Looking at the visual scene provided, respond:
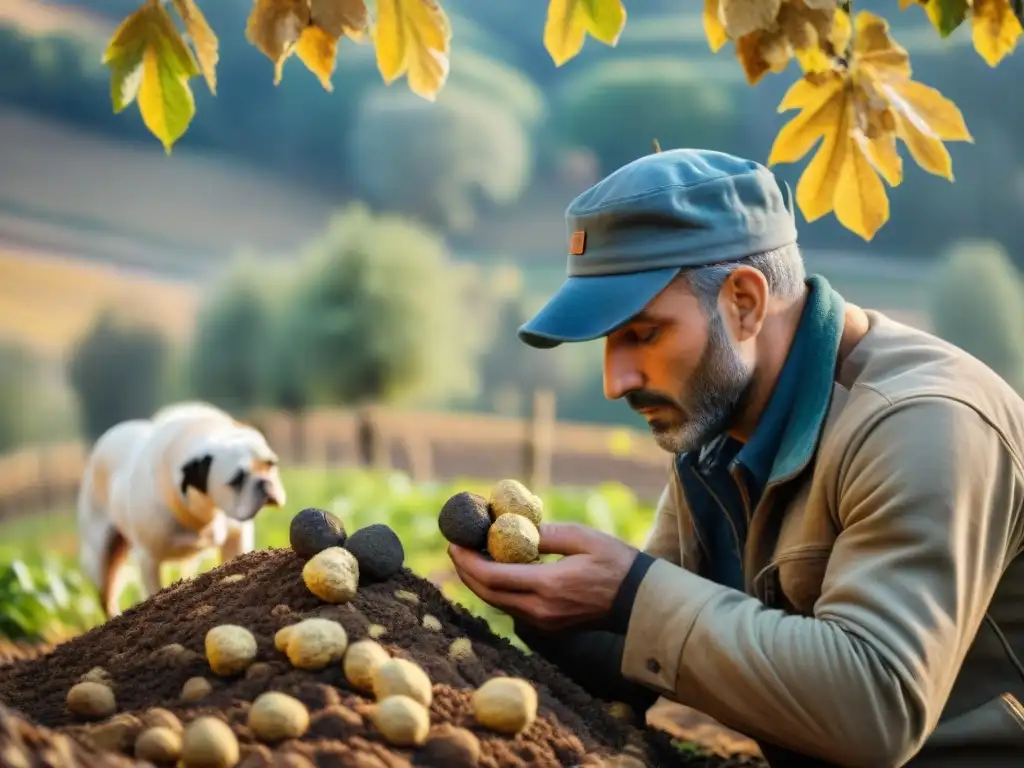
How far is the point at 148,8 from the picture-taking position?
1.93 m

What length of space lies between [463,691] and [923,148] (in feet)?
4.40

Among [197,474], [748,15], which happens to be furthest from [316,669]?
[197,474]

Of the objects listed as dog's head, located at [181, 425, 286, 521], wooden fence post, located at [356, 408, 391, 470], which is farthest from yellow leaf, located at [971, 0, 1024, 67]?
wooden fence post, located at [356, 408, 391, 470]

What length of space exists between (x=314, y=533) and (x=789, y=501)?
0.86 meters

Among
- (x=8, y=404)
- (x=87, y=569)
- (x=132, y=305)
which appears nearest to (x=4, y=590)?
(x=87, y=569)

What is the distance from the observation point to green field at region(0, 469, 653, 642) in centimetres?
448

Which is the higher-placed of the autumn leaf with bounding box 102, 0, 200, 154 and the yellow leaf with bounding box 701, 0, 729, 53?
the yellow leaf with bounding box 701, 0, 729, 53

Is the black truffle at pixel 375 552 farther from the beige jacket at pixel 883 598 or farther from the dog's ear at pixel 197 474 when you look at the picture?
the dog's ear at pixel 197 474

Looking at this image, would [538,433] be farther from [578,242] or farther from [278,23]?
[278,23]

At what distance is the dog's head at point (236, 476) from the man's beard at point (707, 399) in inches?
74.2

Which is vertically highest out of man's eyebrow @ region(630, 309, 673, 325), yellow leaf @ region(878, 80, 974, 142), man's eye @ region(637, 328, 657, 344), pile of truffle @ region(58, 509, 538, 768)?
yellow leaf @ region(878, 80, 974, 142)

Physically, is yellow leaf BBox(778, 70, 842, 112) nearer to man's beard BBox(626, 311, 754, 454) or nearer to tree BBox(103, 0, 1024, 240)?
tree BBox(103, 0, 1024, 240)

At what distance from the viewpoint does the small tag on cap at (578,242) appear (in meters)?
2.12

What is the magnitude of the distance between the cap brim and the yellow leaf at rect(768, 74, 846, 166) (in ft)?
1.59
